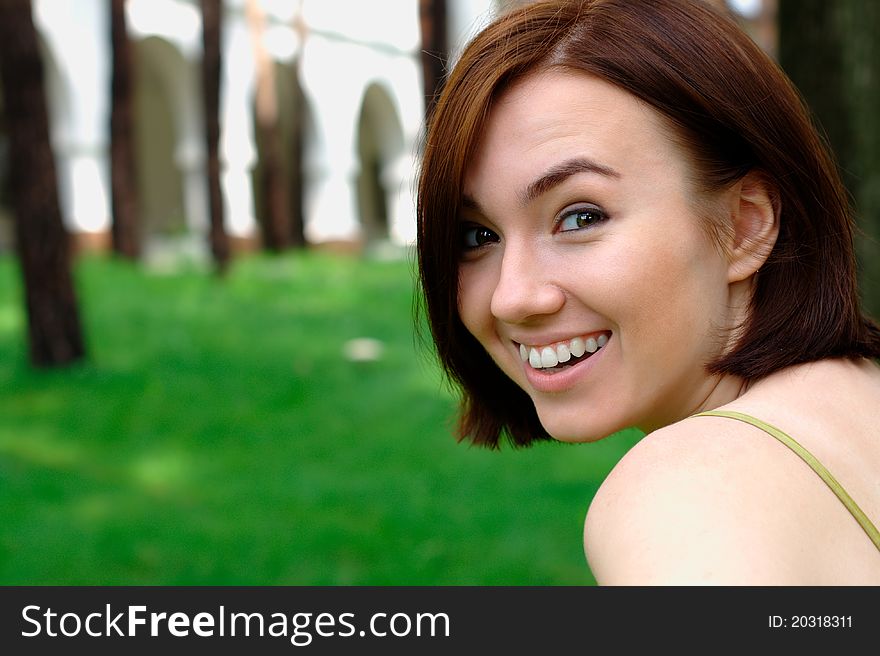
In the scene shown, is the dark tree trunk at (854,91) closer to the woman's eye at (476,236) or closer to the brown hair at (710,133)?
the brown hair at (710,133)

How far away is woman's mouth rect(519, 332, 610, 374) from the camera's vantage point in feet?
5.17

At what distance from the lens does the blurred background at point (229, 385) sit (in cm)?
488

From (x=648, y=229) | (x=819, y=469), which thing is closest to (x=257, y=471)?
(x=648, y=229)

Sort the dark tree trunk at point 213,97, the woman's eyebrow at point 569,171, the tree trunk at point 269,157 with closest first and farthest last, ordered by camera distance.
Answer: the woman's eyebrow at point 569,171 → the dark tree trunk at point 213,97 → the tree trunk at point 269,157

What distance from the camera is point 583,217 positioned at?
1523 millimetres

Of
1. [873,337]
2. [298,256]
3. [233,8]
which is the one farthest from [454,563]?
[233,8]

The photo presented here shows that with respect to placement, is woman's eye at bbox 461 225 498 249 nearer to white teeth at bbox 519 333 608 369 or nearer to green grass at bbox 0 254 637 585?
white teeth at bbox 519 333 608 369

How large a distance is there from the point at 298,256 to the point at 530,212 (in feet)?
46.6

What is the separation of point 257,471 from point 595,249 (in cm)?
500

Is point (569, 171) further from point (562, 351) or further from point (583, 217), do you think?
point (562, 351)

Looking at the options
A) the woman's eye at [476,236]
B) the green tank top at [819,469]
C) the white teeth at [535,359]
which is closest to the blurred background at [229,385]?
the woman's eye at [476,236]

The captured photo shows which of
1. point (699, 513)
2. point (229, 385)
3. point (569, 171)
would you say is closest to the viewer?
point (699, 513)

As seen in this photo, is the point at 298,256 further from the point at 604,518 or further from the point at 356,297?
the point at 604,518

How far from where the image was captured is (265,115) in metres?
16.8
